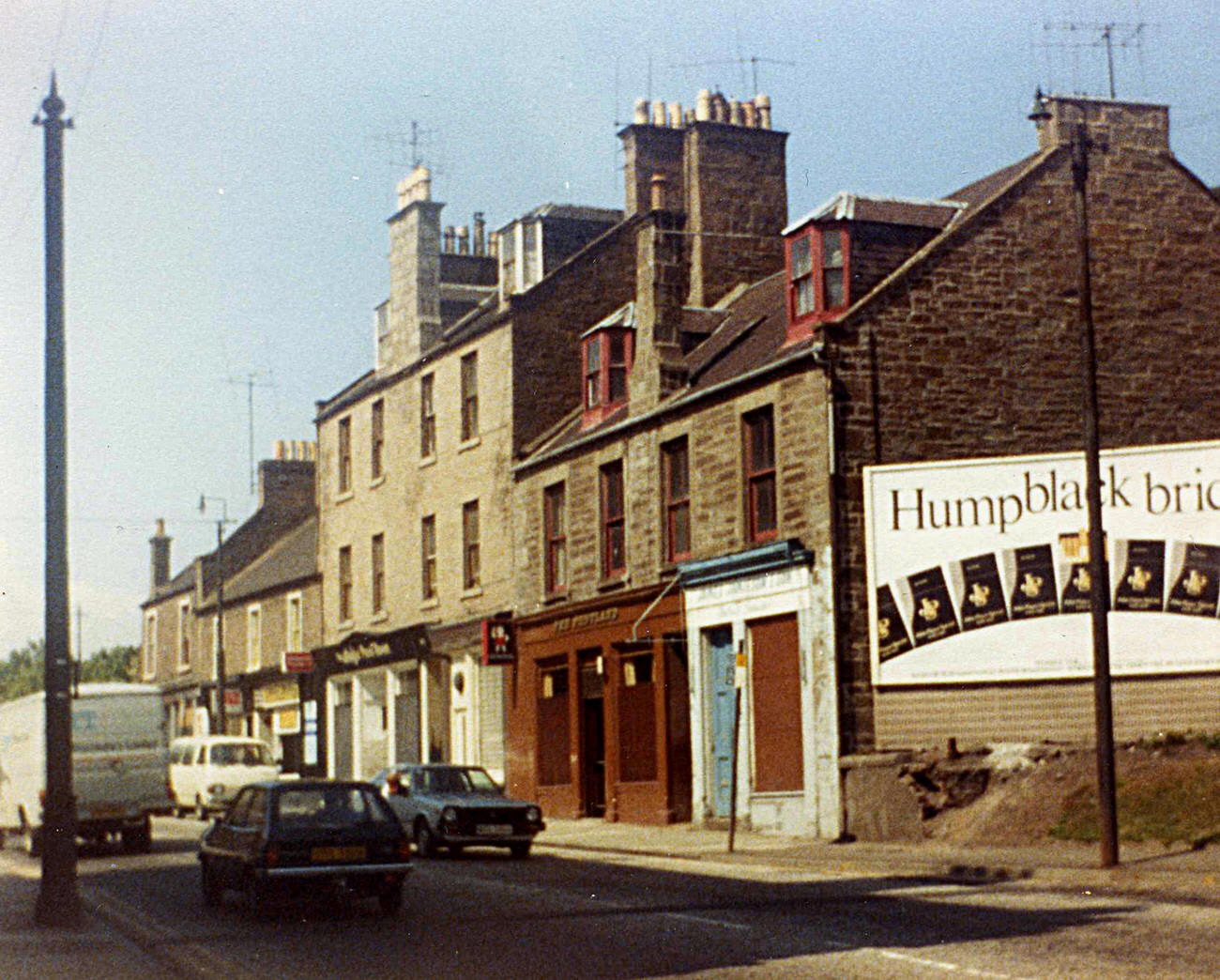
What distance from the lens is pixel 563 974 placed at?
12.6 metres

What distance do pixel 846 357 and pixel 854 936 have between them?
578 inches

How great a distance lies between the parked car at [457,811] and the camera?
86.0 feet

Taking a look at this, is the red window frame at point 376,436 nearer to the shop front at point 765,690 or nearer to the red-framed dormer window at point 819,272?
the shop front at point 765,690

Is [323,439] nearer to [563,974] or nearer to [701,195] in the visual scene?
[701,195]

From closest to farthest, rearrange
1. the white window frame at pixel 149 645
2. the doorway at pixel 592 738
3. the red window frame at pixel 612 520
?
the red window frame at pixel 612 520 < the doorway at pixel 592 738 < the white window frame at pixel 149 645

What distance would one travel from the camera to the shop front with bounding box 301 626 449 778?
4372cm

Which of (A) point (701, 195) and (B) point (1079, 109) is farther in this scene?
(A) point (701, 195)

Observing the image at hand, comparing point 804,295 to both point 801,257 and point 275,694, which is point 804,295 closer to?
point 801,257

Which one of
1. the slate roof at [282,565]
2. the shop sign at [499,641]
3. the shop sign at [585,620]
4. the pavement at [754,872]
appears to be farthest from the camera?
the slate roof at [282,565]

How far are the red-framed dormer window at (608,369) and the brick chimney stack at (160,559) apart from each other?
43.9m

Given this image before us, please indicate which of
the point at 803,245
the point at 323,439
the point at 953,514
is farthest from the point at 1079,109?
the point at 323,439

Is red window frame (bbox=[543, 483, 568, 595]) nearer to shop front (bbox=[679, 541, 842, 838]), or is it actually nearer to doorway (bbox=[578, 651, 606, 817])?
doorway (bbox=[578, 651, 606, 817])

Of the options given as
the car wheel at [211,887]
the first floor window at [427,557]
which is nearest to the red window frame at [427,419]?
the first floor window at [427,557]

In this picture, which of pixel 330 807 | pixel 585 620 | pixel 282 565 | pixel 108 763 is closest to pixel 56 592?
pixel 330 807
